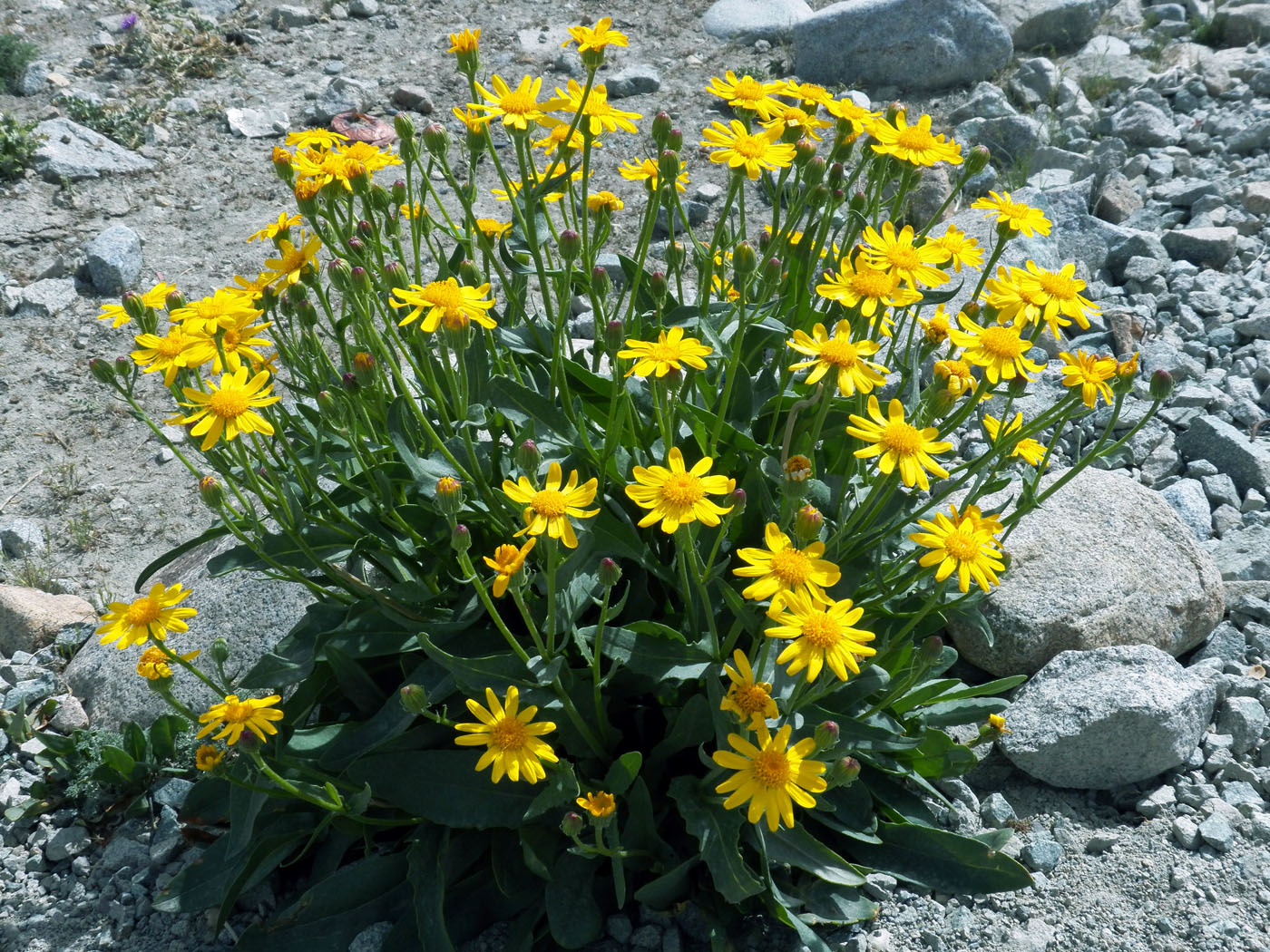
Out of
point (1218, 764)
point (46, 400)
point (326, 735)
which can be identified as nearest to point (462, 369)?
point (326, 735)

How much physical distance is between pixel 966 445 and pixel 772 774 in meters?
2.38

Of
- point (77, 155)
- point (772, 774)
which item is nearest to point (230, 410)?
point (772, 774)

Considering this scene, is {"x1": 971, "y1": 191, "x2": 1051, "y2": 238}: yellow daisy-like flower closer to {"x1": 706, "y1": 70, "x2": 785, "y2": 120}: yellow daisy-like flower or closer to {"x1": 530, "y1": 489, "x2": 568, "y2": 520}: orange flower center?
{"x1": 706, "y1": 70, "x2": 785, "y2": 120}: yellow daisy-like flower

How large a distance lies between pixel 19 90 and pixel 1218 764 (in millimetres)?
6845

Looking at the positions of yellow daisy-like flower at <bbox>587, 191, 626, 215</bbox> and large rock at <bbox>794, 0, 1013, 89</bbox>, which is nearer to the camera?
yellow daisy-like flower at <bbox>587, 191, 626, 215</bbox>

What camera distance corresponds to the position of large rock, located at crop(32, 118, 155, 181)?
5.91 meters

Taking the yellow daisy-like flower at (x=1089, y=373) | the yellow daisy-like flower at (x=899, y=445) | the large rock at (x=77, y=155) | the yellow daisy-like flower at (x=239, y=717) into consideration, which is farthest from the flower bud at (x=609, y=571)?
the large rock at (x=77, y=155)

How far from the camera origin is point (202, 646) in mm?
3438

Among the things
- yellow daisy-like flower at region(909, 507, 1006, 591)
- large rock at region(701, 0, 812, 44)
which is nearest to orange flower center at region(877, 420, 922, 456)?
yellow daisy-like flower at region(909, 507, 1006, 591)

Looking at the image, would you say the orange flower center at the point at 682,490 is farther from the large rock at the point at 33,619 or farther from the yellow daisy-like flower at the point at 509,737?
the large rock at the point at 33,619

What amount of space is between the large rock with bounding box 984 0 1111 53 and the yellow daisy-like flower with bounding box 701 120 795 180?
5.22 m

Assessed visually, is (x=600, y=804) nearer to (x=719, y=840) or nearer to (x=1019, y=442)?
(x=719, y=840)

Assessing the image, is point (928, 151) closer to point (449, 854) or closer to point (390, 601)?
point (390, 601)

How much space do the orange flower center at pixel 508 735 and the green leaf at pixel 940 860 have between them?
0.96 metres
